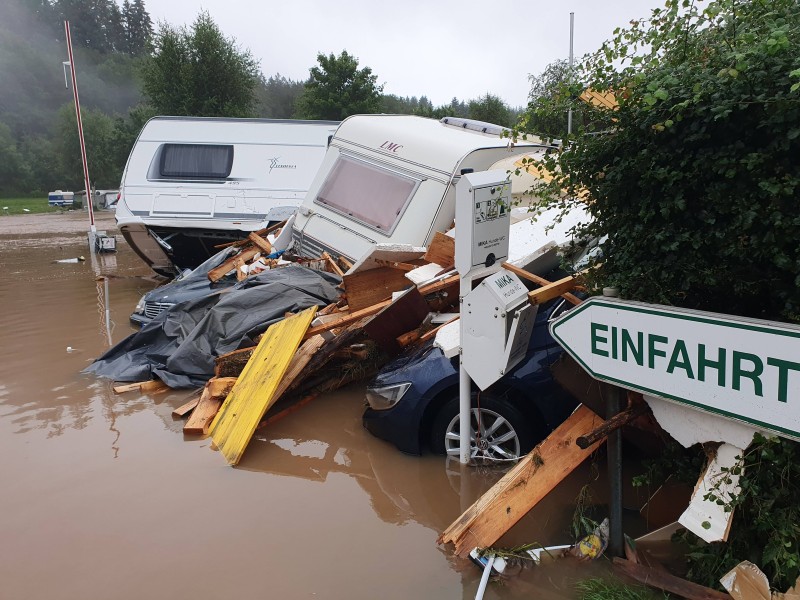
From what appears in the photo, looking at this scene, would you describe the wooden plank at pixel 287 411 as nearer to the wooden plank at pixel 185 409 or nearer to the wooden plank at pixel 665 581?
the wooden plank at pixel 185 409

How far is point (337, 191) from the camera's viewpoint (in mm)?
9078

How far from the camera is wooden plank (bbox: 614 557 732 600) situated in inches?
120

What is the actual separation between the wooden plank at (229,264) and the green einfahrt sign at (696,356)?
6902 mm

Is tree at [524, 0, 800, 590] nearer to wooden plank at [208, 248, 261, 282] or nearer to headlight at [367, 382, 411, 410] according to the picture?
headlight at [367, 382, 411, 410]

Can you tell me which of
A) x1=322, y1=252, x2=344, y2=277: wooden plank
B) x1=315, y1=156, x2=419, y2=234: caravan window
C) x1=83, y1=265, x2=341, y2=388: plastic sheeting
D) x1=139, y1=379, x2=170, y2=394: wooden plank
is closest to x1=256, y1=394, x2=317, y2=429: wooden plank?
x1=83, y1=265, x2=341, y2=388: plastic sheeting

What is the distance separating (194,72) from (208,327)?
28.9m

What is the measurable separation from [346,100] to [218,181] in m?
21.2

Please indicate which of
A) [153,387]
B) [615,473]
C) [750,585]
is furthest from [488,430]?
[153,387]

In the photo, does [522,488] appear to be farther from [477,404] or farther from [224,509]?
[224,509]

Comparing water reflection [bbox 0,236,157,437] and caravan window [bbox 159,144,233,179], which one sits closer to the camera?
water reflection [bbox 0,236,157,437]

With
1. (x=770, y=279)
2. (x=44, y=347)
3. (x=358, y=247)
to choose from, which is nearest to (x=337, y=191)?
(x=358, y=247)

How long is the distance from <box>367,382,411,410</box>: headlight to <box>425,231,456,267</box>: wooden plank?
65.6 inches

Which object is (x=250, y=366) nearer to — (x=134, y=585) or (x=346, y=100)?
(x=134, y=585)

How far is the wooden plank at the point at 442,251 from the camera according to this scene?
6.18 meters
